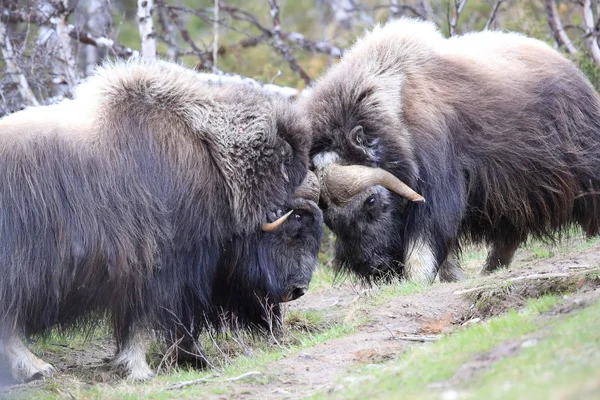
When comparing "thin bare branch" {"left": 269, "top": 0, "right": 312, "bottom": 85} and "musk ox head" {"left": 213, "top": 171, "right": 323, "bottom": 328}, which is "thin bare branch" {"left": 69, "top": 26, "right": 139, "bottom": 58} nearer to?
"thin bare branch" {"left": 269, "top": 0, "right": 312, "bottom": 85}

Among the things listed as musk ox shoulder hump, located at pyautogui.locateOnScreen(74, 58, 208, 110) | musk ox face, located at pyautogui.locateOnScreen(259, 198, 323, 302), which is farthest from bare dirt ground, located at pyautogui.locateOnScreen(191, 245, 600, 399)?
musk ox shoulder hump, located at pyautogui.locateOnScreen(74, 58, 208, 110)

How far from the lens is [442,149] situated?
5.35 m

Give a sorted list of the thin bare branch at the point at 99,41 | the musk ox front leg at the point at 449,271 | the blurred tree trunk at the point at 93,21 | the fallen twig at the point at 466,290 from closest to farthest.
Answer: the fallen twig at the point at 466,290 → the musk ox front leg at the point at 449,271 → the thin bare branch at the point at 99,41 → the blurred tree trunk at the point at 93,21

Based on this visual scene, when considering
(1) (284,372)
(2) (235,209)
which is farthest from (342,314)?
(1) (284,372)

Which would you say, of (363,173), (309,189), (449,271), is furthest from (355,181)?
(449,271)

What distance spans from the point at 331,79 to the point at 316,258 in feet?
4.04

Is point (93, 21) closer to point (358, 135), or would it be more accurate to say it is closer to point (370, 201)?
point (358, 135)

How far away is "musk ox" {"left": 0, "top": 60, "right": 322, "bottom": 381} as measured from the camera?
4195 millimetres

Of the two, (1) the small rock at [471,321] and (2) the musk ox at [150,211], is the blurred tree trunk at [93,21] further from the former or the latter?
(1) the small rock at [471,321]

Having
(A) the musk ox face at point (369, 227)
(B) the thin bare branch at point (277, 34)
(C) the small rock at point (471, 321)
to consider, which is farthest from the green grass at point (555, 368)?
(B) the thin bare branch at point (277, 34)

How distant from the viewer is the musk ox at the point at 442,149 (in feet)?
17.6

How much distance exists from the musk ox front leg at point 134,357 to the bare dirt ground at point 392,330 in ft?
0.29

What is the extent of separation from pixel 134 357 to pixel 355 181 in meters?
1.67

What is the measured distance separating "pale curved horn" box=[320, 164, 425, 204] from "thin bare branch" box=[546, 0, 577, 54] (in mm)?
3580
